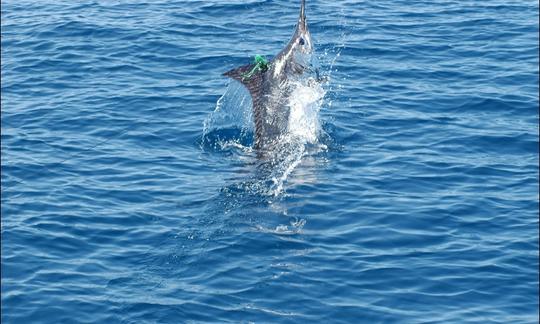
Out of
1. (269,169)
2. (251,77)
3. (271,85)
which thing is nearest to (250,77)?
(251,77)

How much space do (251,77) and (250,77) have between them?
0.03 m

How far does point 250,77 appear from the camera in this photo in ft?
88.8

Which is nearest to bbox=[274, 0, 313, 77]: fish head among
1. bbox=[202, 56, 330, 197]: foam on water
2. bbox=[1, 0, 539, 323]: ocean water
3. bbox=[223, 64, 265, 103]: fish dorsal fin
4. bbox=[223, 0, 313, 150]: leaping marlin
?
bbox=[223, 0, 313, 150]: leaping marlin

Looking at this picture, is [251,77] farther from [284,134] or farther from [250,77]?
[284,134]

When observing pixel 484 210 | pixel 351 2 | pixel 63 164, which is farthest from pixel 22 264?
pixel 351 2

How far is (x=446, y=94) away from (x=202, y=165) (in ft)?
24.2

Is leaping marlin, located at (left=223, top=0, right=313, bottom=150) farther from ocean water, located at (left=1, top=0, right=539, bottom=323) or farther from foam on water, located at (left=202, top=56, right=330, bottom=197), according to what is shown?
ocean water, located at (left=1, top=0, right=539, bottom=323)

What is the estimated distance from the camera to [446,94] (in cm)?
2978

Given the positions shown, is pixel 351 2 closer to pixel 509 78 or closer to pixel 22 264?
pixel 509 78

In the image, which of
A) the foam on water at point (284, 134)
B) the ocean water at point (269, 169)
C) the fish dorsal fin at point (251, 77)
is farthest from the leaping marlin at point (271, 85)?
the ocean water at point (269, 169)

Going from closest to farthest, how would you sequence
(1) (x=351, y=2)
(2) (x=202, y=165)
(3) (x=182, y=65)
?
(2) (x=202, y=165), (3) (x=182, y=65), (1) (x=351, y=2)

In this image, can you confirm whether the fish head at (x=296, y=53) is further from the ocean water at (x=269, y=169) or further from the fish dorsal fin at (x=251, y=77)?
the ocean water at (x=269, y=169)

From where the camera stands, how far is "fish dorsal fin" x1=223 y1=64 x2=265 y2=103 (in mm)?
26828

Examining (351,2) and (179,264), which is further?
(351,2)
